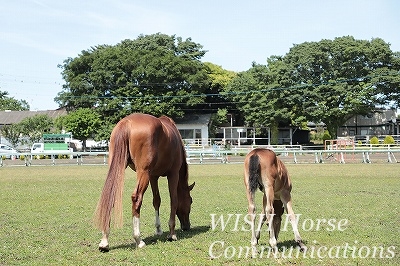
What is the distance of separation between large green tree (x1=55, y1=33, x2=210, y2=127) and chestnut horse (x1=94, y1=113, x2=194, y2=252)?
46.8 meters

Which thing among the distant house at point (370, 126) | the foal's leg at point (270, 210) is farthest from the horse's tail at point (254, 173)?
the distant house at point (370, 126)

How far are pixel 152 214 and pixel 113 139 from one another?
393cm

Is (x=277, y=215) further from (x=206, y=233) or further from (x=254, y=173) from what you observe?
(x=206, y=233)

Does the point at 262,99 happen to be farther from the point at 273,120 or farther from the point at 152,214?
the point at 152,214

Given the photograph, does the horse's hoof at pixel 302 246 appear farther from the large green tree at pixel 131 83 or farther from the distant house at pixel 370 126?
the distant house at pixel 370 126

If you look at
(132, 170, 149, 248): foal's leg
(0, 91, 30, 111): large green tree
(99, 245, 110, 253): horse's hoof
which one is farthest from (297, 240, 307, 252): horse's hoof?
(0, 91, 30, 111): large green tree

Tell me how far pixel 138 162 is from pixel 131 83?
1957 inches

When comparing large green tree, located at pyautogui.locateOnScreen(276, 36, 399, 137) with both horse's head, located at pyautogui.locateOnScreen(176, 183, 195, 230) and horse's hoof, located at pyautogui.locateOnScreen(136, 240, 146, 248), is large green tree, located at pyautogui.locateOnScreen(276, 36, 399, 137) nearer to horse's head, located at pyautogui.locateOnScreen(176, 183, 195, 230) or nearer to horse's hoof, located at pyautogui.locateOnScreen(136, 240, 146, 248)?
horse's head, located at pyautogui.locateOnScreen(176, 183, 195, 230)

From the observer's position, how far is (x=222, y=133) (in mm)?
67125

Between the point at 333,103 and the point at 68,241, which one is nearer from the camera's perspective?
the point at 68,241

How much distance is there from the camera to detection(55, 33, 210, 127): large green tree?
5594cm

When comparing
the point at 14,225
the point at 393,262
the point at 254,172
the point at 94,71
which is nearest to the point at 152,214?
the point at 14,225

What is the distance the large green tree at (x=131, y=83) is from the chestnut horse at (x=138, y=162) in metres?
46.8

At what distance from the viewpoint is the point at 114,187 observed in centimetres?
722
